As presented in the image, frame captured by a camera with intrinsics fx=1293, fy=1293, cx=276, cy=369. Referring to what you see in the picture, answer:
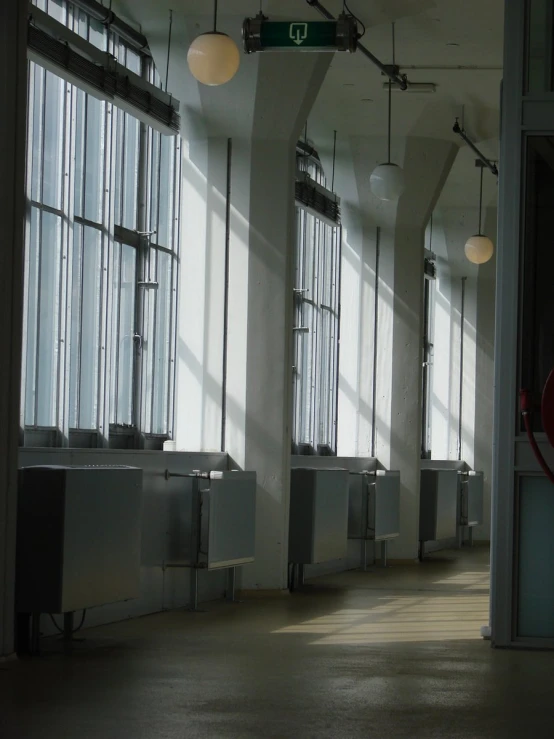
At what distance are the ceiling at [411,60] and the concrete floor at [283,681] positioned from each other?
4669 millimetres

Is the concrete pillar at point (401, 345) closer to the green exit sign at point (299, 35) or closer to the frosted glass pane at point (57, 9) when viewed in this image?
the frosted glass pane at point (57, 9)

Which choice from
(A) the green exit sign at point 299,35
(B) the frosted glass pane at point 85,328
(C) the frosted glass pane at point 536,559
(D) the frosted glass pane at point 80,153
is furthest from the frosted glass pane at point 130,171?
(C) the frosted glass pane at point 536,559

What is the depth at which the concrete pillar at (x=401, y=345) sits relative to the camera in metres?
15.0

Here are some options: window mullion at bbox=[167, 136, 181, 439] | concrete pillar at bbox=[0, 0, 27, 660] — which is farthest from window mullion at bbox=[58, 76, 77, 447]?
concrete pillar at bbox=[0, 0, 27, 660]

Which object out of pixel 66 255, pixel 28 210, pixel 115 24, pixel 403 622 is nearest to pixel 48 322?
pixel 66 255

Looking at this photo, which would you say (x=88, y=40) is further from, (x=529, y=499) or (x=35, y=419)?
(x=529, y=499)

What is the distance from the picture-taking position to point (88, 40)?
9711mm

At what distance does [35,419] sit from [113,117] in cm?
260

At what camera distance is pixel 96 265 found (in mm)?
9648

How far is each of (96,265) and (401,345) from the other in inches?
244

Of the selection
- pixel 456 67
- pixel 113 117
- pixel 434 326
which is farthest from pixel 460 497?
pixel 113 117

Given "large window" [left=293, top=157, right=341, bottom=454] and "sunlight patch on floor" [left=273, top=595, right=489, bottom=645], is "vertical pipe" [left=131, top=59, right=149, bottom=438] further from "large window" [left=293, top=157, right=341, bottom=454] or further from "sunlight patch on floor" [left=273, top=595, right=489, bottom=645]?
"large window" [left=293, top=157, right=341, bottom=454]

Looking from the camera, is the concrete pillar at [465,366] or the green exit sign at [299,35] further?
the concrete pillar at [465,366]

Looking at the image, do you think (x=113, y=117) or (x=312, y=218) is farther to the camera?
(x=312, y=218)
